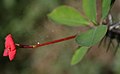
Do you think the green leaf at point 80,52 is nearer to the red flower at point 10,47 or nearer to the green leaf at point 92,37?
the green leaf at point 92,37

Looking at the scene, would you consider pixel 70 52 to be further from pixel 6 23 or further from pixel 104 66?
pixel 6 23

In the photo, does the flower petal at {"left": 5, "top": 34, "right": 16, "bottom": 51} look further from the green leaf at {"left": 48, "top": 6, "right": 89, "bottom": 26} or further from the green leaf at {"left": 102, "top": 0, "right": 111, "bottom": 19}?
the green leaf at {"left": 102, "top": 0, "right": 111, "bottom": 19}

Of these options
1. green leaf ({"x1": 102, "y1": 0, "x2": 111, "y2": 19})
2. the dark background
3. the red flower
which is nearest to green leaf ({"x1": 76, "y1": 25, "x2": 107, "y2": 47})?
green leaf ({"x1": 102, "y1": 0, "x2": 111, "y2": 19})

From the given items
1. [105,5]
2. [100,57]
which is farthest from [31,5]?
[105,5]

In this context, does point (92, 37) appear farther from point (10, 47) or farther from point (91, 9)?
point (10, 47)

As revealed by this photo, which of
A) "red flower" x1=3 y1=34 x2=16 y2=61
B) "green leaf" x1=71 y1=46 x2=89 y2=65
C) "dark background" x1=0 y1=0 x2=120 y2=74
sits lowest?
"dark background" x1=0 y1=0 x2=120 y2=74

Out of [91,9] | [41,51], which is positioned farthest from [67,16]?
[41,51]
